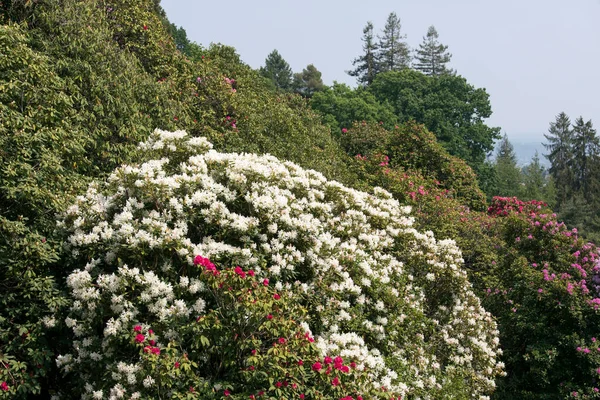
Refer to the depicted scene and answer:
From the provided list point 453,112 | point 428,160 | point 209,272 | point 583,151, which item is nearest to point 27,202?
point 209,272

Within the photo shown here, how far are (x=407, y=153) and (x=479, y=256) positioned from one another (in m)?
7.84

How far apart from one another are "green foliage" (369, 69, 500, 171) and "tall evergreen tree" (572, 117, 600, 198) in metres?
24.0

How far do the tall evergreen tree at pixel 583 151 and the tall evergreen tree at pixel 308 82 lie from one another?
3041 centimetres

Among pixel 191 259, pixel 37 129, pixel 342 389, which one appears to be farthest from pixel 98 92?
pixel 342 389

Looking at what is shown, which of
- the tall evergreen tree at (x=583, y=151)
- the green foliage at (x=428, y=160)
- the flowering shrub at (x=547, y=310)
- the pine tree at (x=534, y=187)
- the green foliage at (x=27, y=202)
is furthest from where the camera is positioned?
the tall evergreen tree at (x=583, y=151)

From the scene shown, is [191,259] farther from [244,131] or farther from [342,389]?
[244,131]

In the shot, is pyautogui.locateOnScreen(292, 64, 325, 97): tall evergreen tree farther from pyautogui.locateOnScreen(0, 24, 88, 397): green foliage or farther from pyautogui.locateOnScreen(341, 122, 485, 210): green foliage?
pyautogui.locateOnScreen(0, 24, 88, 397): green foliage

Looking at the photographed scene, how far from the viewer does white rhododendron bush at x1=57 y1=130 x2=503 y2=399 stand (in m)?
4.54

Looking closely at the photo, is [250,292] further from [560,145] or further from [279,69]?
[560,145]

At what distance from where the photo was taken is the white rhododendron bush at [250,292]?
14.9 ft

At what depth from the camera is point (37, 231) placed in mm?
5707

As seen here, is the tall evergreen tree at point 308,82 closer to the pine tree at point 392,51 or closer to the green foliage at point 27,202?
the pine tree at point 392,51

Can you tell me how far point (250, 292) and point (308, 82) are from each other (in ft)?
186

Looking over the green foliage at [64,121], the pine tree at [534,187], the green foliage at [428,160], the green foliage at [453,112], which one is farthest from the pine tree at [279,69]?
the green foliage at [64,121]
